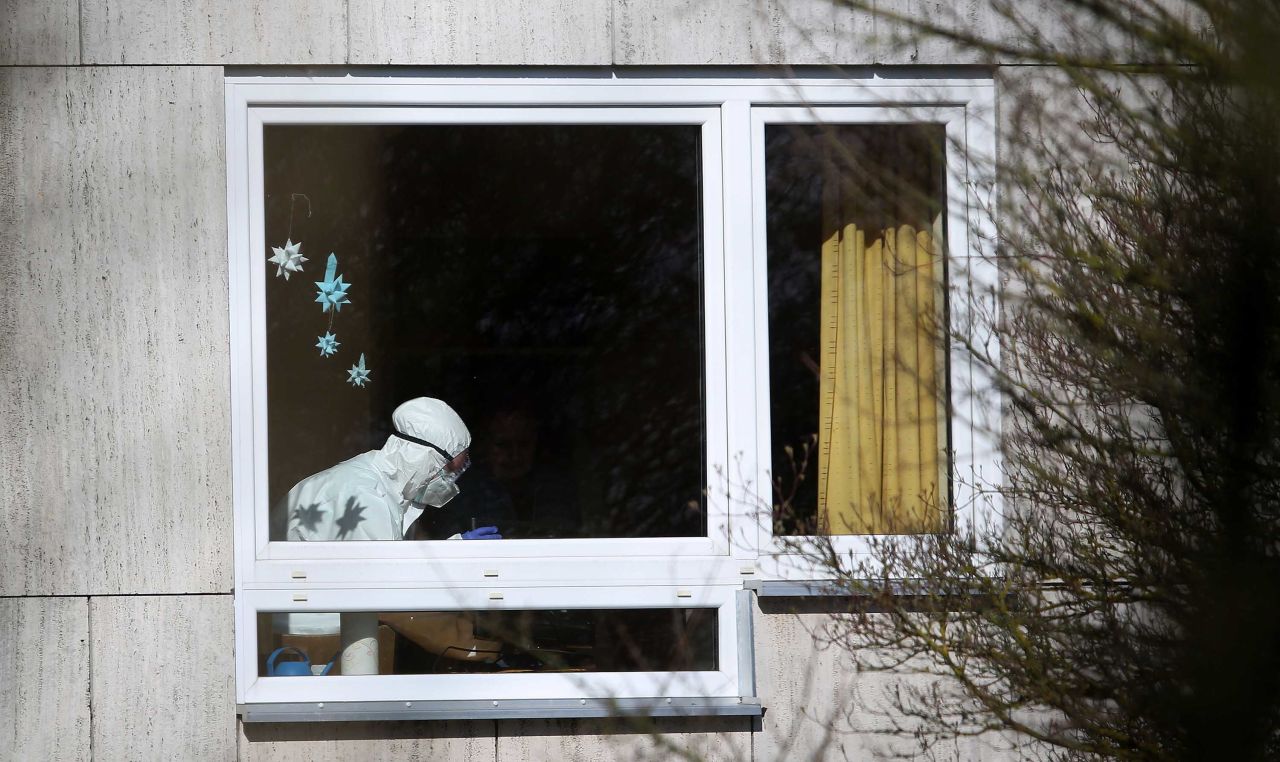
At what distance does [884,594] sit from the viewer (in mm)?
2770

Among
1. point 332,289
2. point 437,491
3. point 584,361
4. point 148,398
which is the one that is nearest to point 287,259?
point 332,289

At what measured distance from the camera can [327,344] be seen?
3.43 m

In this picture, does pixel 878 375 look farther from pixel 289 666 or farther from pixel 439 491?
pixel 289 666

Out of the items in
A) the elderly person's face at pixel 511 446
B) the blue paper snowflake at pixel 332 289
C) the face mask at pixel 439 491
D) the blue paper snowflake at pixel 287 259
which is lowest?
the face mask at pixel 439 491

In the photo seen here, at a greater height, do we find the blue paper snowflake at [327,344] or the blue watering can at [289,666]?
the blue paper snowflake at [327,344]

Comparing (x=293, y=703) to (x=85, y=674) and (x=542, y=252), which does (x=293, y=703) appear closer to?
(x=85, y=674)

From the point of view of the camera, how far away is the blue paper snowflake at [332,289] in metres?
3.44

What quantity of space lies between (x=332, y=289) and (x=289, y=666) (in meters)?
1.23

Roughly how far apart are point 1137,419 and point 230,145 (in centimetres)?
278

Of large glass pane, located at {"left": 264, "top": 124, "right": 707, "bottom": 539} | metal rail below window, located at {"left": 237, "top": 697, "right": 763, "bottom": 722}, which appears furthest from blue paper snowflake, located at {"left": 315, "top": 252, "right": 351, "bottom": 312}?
metal rail below window, located at {"left": 237, "top": 697, "right": 763, "bottom": 722}

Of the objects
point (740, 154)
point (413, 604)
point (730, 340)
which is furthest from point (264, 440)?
point (740, 154)

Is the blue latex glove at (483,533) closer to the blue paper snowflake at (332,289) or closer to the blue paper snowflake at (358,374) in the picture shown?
the blue paper snowflake at (358,374)

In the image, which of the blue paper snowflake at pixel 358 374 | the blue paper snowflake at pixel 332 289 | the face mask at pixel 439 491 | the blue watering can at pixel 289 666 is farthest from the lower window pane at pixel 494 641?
the blue paper snowflake at pixel 332 289

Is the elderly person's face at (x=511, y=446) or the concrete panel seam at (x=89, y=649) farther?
the elderly person's face at (x=511, y=446)
